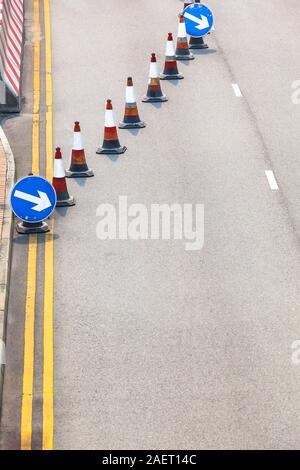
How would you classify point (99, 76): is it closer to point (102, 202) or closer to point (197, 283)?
point (102, 202)

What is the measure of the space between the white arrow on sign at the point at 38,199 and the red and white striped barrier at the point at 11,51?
594 cm

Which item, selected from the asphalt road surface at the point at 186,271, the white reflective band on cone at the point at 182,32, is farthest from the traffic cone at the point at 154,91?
the white reflective band on cone at the point at 182,32

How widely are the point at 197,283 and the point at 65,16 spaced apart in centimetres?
1506

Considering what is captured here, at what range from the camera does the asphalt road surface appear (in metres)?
12.1

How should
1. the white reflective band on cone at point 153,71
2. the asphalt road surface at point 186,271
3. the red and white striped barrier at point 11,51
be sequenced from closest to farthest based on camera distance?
1. the asphalt road surface at point 186,271
2. the red and white striped barrier at point 11,51
3. the white reflective band on cone at point 153,71

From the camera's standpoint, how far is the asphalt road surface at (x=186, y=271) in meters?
12.1

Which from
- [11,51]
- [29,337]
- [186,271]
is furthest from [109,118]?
[29,337]

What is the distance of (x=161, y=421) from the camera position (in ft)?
39.2

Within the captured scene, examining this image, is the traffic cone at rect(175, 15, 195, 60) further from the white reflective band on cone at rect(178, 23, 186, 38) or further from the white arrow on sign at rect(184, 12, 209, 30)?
the white arrow on sign at rect(184, 12, 209, 30)

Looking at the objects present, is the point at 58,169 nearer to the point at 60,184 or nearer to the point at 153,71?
the point at 60,184

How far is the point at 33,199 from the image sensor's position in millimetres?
16188

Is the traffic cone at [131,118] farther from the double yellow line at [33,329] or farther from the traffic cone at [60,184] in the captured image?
the traffic cone at [60,184]

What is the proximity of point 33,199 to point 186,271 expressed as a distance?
224cm
